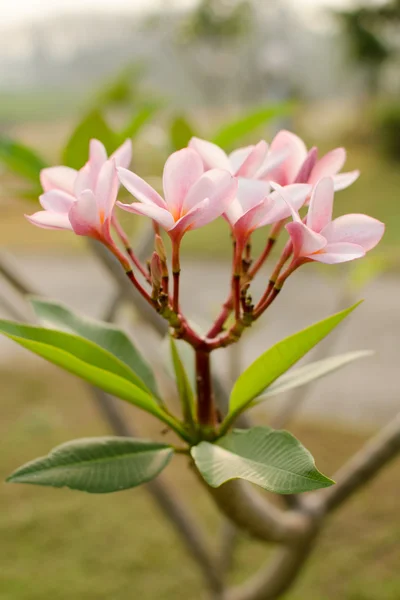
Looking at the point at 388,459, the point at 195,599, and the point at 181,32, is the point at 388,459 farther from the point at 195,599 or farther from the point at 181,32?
the point at 181,32

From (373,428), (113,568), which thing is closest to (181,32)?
(373,428)

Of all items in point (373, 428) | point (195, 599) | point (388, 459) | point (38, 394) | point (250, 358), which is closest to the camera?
point (388, 459)

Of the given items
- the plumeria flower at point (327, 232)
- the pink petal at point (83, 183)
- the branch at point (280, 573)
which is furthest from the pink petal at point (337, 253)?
the branch at point (280, 573)

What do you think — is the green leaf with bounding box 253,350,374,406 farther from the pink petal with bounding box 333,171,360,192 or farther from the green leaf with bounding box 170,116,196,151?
the green leaf with bounding box 170,116,196,151

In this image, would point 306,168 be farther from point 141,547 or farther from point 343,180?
point 141,547

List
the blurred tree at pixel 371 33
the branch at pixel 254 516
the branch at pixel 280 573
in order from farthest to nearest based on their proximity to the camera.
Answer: the blurred tree at pixel 371 33 < the branch at pixel 280 573 < the branch at pixel 254 516

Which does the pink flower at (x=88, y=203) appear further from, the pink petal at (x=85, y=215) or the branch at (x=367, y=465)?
the branch at (x=367, y=465)

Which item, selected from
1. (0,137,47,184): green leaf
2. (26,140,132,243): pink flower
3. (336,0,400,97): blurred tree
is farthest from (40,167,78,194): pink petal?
(336,0,400,97): blurred tree

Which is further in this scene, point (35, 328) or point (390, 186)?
point (390, 186)
